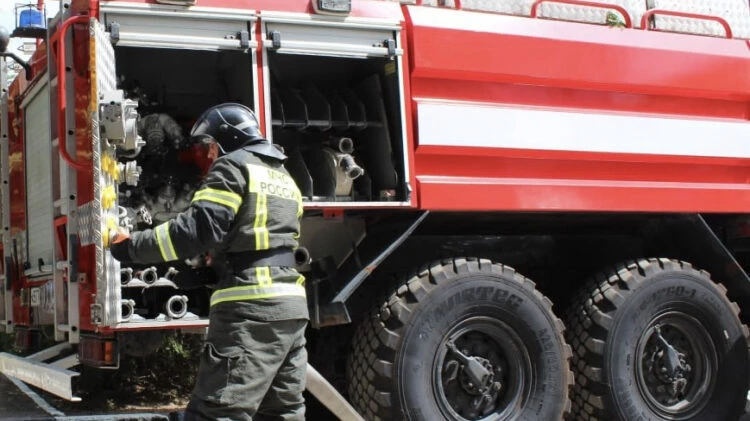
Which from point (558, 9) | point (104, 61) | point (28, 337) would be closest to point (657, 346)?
point (558, 9)

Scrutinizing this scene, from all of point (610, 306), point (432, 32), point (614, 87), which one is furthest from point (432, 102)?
point (610, 306)

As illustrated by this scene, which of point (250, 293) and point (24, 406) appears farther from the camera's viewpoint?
point (24, 406)

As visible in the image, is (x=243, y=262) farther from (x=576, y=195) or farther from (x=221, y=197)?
(x=576, y=195)

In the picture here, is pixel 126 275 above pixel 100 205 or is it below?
below

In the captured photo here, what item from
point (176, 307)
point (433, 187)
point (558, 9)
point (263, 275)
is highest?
point (558, 9)

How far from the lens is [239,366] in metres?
3.85

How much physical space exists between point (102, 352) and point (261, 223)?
3.90ft

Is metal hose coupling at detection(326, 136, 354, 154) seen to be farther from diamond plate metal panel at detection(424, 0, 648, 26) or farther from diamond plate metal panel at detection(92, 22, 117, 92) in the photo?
diamond plate metal panel at detection(92, 22, 117, 92)

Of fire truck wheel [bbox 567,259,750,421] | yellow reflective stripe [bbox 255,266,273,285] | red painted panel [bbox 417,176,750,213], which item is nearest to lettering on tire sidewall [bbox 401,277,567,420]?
fire truck wheel [bbox 567,259,750,421]

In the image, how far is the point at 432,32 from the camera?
202 inches

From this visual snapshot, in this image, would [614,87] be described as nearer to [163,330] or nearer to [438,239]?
[438,239]

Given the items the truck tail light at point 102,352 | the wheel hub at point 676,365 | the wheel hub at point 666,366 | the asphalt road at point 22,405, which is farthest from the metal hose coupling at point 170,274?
the wheel hub at point 666,366

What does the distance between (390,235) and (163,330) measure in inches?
51.7

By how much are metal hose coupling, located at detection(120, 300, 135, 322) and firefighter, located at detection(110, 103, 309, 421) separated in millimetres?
519
